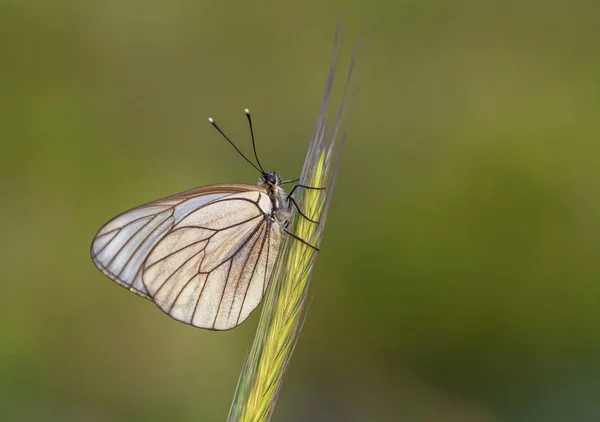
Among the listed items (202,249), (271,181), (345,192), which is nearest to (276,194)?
(271,181)

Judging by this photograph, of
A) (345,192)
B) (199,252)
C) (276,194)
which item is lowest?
(199,252)

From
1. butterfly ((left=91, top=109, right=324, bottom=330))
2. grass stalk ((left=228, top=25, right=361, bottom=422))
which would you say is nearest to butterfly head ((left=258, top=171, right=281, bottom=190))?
butterfly ((left=91, top=109, right=324, bottom=330))

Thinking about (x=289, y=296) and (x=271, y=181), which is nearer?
(x=289, y=296)

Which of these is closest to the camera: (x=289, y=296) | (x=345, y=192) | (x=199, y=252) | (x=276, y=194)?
(x=289, y=296)

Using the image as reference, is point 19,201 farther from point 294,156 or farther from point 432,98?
point 432,98

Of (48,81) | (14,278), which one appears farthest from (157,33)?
(14,278)

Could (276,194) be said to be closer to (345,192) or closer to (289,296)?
(289,296)

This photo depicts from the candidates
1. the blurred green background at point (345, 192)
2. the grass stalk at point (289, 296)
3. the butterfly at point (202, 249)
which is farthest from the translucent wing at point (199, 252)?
the blurred green background at point (345, 192)
